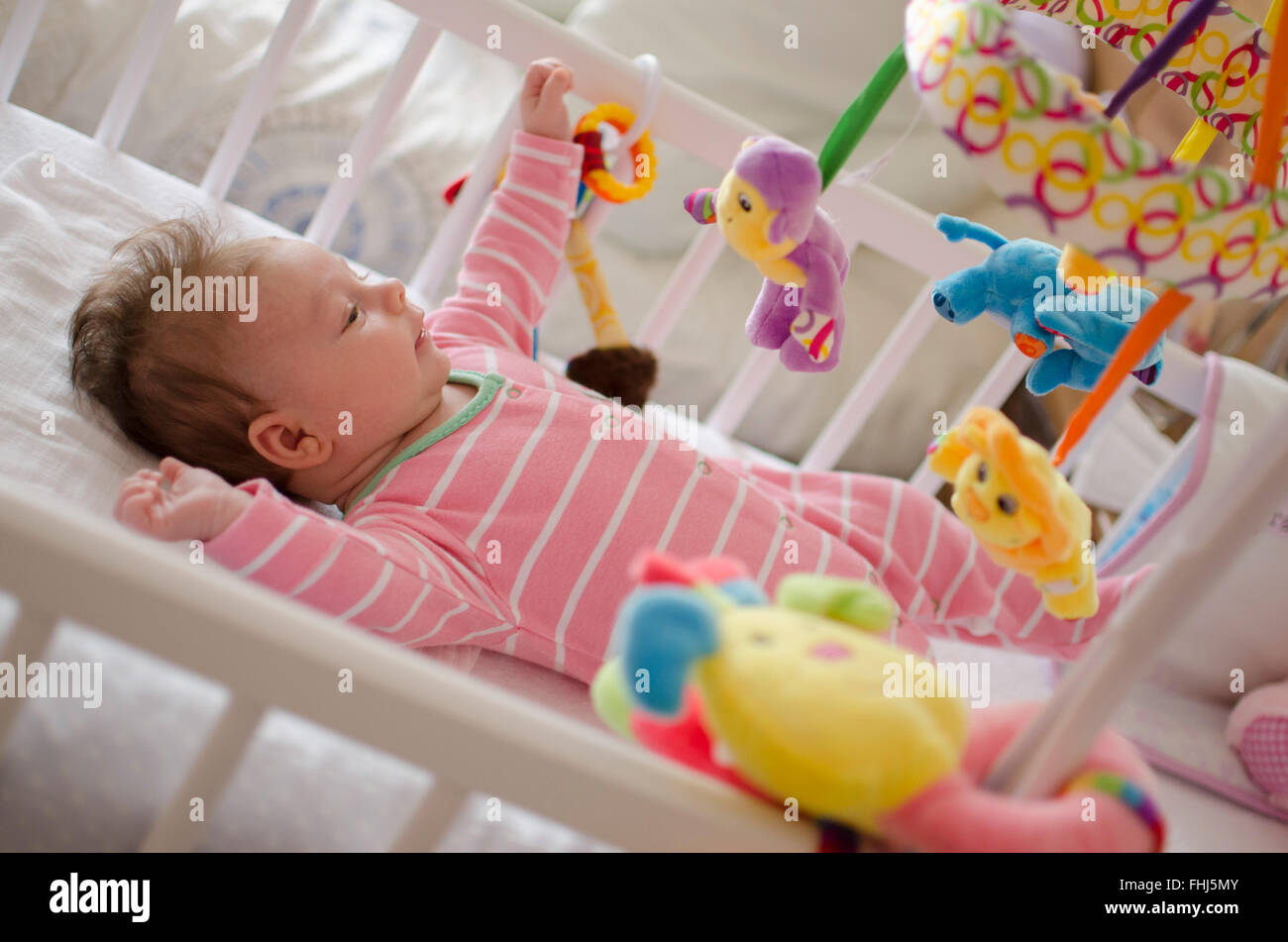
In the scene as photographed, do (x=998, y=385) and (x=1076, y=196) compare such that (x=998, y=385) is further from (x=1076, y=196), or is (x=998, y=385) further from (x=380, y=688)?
(x=380, y=688)

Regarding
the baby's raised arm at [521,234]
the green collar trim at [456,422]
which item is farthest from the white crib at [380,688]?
the baby's raised arm at [521,234]

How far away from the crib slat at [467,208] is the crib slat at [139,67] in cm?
33

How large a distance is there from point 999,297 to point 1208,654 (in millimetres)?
631

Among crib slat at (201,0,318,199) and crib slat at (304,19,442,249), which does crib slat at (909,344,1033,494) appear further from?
crib slat at (201,0,318,199)

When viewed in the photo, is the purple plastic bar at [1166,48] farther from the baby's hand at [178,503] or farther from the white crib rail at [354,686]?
the baby's hand at [178,503]

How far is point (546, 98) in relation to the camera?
3.19 ft

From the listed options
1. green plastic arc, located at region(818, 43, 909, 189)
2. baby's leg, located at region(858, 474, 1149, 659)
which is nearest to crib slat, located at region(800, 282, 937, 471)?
baby's leg, located at region(858, 474, 1149, 659)

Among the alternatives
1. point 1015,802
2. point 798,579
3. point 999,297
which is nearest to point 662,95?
point 999,297

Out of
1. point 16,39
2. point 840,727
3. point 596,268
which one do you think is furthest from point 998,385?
point 16,39

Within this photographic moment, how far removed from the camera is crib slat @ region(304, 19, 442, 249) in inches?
39.6

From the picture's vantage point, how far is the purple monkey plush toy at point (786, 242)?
1.96ft

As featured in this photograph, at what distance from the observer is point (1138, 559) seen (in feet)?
3.58

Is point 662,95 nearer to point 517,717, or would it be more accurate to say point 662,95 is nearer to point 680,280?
point 680,280

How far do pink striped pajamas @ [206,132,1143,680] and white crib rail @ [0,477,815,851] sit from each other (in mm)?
253
